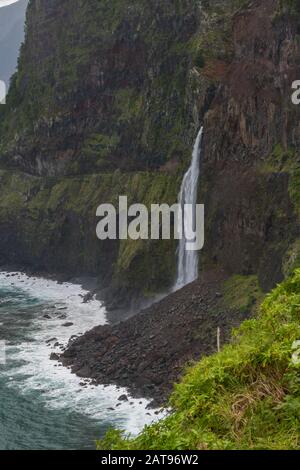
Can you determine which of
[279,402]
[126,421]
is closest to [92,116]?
[126,421]

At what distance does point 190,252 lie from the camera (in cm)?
4903

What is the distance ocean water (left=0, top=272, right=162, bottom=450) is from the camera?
1141 inches

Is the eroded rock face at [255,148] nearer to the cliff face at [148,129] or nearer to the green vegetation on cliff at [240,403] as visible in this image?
the cliff face at [148,129]

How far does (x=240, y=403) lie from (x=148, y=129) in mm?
54433

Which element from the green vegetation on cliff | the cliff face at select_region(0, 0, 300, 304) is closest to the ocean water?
the cliff face at select_region(0, 0, 300, 304)

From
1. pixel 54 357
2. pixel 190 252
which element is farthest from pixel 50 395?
pixel 190 252

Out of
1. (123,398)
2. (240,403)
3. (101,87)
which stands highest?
(101,87)

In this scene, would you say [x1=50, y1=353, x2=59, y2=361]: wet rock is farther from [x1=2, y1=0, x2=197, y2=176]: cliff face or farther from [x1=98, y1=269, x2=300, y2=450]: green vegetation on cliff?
[x1=98, y1=269, x2=300, y2=450]: green vegetation on cliff

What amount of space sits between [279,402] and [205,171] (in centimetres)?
4021

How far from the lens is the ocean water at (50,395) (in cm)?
2898

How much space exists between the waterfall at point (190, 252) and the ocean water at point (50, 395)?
7376 mm

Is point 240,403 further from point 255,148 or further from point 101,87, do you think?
point 101,87

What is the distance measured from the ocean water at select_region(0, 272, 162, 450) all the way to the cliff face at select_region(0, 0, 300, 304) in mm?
7784
